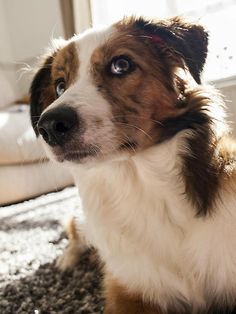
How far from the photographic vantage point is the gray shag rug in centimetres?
119

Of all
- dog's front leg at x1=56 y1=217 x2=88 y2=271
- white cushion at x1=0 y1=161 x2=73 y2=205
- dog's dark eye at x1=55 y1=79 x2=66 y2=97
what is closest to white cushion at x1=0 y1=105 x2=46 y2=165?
white cushion at x1=0 y1=161 x2=73 y2=205

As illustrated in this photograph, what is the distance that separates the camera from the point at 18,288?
1.32 m

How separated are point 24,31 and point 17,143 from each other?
210 centimetres

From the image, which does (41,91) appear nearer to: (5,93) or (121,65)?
(121,65)

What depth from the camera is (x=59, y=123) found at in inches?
35.9

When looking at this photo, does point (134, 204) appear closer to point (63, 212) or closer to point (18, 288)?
point (18, 288)

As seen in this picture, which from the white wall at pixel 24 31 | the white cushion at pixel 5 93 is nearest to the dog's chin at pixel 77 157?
the white cushion at pixel 5 93

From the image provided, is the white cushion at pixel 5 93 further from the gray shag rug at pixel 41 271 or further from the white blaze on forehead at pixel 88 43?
the white blaze on forehead at pixel 88 43

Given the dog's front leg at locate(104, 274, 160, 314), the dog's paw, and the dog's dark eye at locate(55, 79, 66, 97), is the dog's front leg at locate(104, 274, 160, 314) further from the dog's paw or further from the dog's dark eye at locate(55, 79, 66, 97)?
the dog's dark eye at locate(55, 79, 66, 97)

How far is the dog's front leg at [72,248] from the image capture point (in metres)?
1.49

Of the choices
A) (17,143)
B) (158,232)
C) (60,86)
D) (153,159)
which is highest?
(60,86)


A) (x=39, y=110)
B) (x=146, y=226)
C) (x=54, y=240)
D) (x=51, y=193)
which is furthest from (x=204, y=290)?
(x=51, y=193)

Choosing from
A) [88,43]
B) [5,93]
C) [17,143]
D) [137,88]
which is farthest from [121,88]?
[5,93]

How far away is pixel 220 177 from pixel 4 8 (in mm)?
3771
